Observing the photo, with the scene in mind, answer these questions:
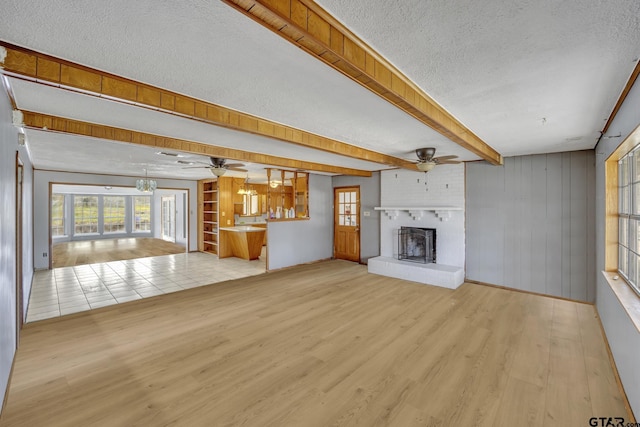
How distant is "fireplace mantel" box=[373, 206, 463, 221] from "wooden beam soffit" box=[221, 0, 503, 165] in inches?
146

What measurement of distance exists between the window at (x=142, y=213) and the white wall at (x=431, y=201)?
460 inches

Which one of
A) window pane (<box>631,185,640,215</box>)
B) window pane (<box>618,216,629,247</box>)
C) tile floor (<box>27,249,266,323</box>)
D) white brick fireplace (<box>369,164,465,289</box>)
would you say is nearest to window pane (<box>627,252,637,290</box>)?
window pane (<box>618,216,629,247</box>)

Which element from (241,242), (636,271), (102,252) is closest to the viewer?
(636,271)

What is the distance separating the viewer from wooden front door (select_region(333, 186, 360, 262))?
7.65 metres

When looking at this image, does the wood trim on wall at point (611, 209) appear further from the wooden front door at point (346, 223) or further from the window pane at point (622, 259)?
the wooden front door at point (346, 223)

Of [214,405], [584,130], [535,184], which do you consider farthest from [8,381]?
[535,184]

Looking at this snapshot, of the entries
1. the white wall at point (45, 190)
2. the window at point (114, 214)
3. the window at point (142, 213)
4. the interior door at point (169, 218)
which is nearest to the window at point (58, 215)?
the window at point (114, 214)

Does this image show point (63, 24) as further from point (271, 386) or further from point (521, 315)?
point (521, 315)

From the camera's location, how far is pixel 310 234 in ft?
24.8

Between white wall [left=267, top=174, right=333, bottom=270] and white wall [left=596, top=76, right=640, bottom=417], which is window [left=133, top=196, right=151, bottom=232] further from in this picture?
white wall [left=596, top=76, right=640, bottom=417]

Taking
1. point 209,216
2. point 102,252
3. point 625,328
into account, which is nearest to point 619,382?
point 625,328

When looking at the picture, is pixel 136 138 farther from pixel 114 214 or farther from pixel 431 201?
pixel 114 214

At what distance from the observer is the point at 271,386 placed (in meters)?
2.39

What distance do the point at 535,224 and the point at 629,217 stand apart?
237 centimetres
